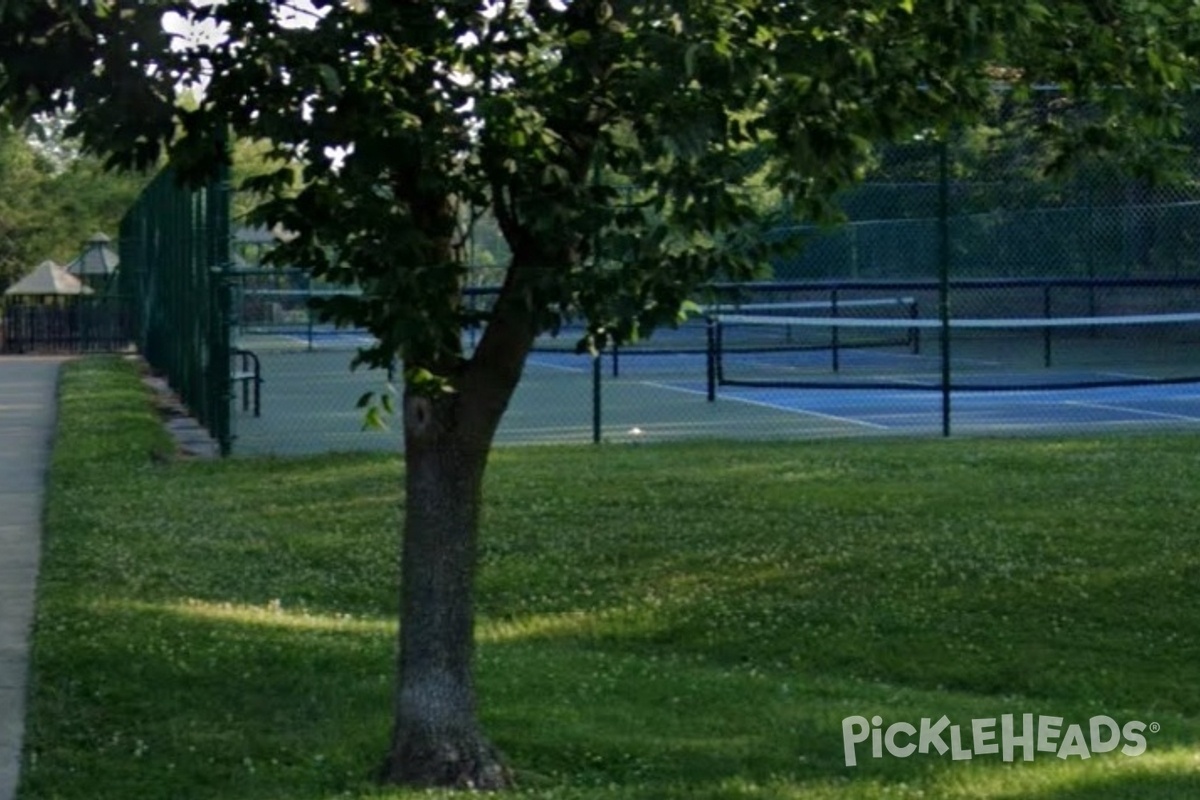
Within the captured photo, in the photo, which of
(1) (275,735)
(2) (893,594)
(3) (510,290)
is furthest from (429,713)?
(2) (893,594)

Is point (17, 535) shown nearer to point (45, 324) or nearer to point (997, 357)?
point (997, 357)

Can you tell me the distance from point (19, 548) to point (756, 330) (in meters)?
23.6

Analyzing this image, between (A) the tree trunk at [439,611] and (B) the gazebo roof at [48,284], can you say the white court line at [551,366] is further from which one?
(A) the tree trunk at [439,611]

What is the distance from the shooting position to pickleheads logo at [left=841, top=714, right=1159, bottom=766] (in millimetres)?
7594

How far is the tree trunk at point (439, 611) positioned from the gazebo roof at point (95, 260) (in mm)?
41825

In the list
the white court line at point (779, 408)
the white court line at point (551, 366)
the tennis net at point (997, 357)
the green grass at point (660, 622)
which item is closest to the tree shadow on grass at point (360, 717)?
the green grass at point (660, 622)

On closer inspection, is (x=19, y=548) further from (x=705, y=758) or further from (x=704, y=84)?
(x=704, y=84)

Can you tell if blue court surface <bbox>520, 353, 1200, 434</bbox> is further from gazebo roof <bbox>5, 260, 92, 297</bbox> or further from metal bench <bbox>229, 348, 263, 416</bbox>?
gazebo roof <bbox>5, 260, 92, 297</bbox>

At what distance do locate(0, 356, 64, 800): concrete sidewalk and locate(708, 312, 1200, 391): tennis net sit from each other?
7234 millimetres

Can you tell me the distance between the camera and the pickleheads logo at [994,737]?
759 cm

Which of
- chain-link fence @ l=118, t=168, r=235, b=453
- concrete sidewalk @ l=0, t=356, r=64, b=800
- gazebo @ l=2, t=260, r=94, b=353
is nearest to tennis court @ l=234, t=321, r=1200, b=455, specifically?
chain-link fence @ l=118, t=168, r=235, b=453

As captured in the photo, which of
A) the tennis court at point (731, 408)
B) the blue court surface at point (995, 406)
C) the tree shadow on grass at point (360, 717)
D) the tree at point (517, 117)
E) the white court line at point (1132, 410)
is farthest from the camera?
the white court line at point (1132, 410)

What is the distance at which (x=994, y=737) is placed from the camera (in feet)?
25.5

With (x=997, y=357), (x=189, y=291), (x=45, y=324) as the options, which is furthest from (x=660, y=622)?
(x=45, y=324)
